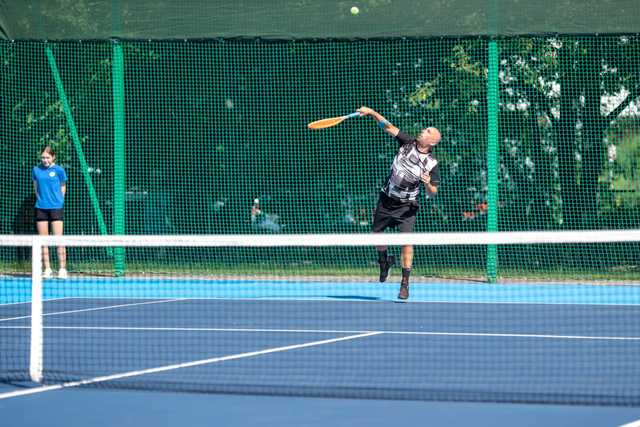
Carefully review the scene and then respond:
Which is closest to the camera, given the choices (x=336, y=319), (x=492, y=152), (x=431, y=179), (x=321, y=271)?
(x=336, y=319)

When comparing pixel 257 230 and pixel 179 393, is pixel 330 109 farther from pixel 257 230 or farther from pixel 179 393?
pixel 179 393

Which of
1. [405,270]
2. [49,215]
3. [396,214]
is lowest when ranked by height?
[405,270]

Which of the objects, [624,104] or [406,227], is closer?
[406,227]

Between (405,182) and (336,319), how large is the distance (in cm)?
188

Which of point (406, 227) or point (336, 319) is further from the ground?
point (406, 227)

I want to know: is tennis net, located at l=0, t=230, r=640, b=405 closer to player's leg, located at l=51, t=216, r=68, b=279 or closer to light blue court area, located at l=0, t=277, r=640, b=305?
light blue court area, located at l=0, t=277, r=640, b=305

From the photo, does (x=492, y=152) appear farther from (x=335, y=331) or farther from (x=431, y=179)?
(x=335, y=331)

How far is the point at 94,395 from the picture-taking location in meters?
5.81

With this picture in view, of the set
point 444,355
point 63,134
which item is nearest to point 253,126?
point 63,134

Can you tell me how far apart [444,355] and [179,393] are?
213 centimetres

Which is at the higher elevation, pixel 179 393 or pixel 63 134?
pixel 63 134

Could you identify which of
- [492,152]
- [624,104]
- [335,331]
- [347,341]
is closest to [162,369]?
[347,341]

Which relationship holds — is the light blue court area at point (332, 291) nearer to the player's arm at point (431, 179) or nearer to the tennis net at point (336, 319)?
the tennis net at point (336, 319)

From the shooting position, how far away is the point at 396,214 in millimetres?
11312
